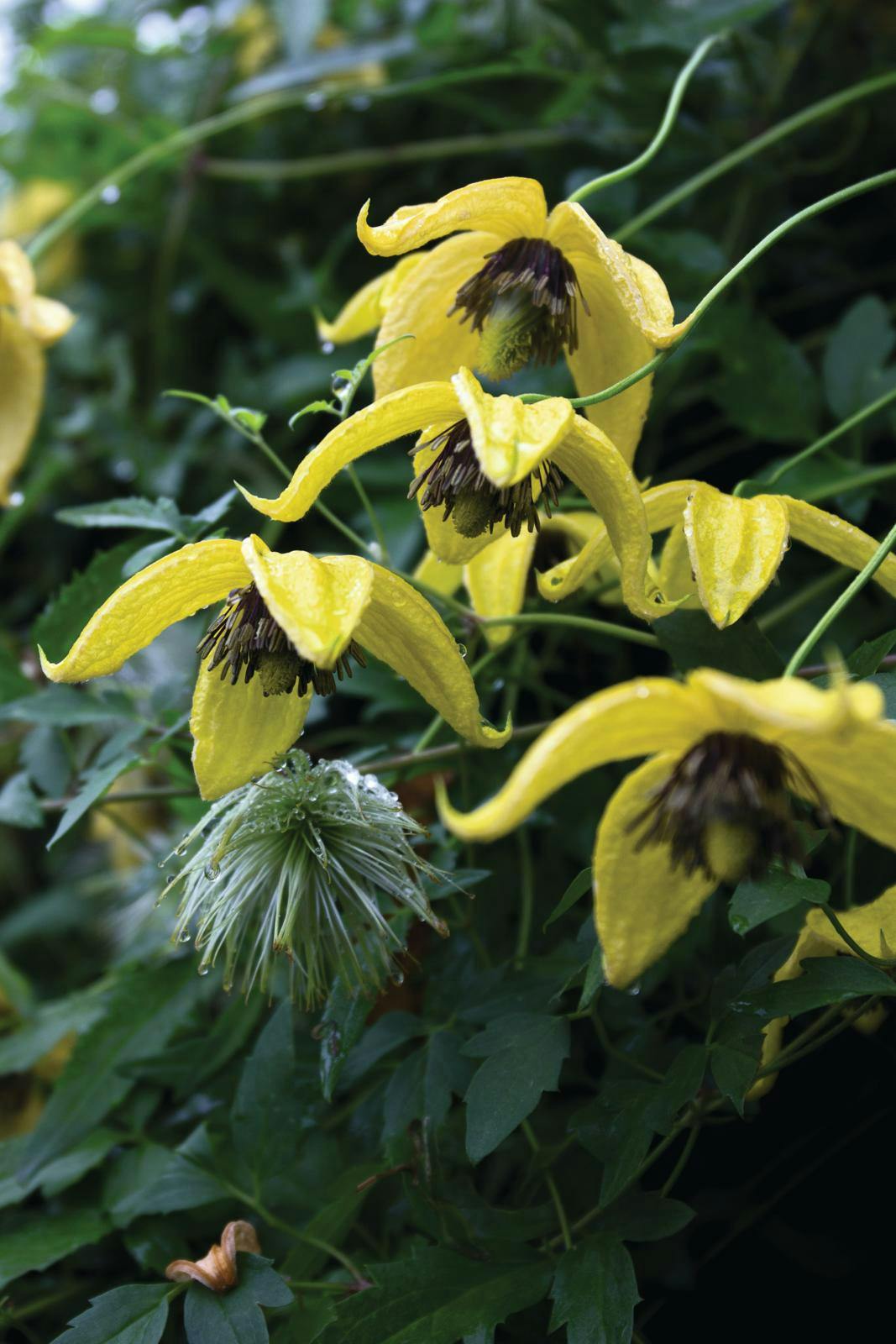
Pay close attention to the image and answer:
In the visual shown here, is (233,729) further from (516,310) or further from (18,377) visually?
(18,377)

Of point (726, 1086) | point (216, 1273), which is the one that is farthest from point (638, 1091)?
point (216, 1273)

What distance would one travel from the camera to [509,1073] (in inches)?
24.4

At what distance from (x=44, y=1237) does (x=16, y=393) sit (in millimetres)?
696

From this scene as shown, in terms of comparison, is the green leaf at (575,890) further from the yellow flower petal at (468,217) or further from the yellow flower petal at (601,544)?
the yellow flower petal at (468,217)

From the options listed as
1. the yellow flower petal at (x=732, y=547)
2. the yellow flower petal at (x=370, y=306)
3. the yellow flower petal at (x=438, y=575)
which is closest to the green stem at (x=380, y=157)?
the yellow flower petal at (x=370, y=306)

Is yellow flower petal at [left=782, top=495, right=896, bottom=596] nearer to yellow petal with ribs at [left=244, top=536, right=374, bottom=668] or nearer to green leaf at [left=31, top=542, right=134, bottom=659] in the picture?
yellow petal with ribs at [left=244, top=536, right=374, bottom=668]

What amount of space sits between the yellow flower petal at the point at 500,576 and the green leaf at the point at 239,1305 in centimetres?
40

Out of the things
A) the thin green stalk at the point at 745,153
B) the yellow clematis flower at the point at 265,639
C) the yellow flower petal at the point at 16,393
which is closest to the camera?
the yellow clematis flower at the point at 265,639

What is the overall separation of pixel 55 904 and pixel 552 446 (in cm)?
107

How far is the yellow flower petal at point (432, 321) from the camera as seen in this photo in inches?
28.7

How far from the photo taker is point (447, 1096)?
2.19ft

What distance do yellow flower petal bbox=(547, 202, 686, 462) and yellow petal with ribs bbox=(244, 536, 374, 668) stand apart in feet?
0.68

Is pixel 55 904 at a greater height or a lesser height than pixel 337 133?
lesser

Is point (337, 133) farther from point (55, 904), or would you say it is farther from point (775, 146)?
point (55, 904)
